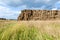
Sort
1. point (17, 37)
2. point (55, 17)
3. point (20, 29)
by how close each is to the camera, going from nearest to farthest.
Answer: point (17, 37) → point (20, 29) → point (55, 17)

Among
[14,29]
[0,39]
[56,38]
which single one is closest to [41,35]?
[56,38]

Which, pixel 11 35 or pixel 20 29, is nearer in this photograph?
pixel 11 35

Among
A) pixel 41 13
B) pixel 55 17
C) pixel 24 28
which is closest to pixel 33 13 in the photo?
pixel 41 13

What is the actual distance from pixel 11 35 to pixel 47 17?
163 ft

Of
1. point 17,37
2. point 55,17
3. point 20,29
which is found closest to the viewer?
point 17,37

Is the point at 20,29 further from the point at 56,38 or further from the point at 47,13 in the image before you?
the point at 47,13

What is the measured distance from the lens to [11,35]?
5137mm

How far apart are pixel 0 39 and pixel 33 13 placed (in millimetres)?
52093

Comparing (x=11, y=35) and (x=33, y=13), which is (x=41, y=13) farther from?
(x=11, y=35)

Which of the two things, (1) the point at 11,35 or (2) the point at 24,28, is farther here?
(2) the point at 24,28

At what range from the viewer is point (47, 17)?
54375mm

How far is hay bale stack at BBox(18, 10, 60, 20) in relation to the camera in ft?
179

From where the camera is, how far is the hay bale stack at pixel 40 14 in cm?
5447

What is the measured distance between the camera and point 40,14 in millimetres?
55625
